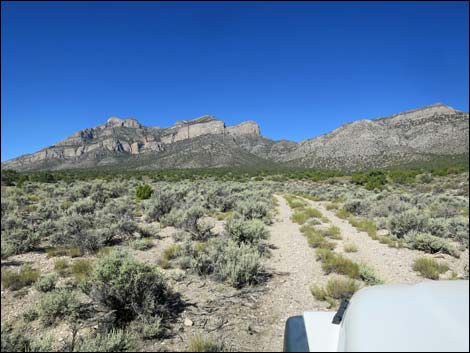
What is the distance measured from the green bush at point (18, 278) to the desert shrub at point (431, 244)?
9469 mm

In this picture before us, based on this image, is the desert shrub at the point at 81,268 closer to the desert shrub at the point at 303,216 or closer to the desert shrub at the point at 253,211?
the desert shrub at the point at 253,211

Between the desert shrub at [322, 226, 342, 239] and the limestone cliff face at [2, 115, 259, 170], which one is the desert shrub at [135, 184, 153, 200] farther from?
the limestone cliff face at [2, 115, 259, 170]

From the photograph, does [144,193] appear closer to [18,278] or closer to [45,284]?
[18,278]

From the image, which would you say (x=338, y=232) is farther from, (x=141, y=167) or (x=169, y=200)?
(x=141, y=167)

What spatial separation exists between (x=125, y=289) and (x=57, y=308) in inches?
39.2

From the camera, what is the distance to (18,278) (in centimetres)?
539

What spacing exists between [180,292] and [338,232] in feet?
21.8

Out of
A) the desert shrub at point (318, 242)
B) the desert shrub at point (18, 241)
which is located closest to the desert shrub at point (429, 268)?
the desert shrub at point (318, 242)

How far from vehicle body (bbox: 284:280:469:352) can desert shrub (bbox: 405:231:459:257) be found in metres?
6.99

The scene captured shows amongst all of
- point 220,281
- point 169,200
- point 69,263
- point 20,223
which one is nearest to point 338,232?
point 220,281


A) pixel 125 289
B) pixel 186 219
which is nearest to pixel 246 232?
pixel 186 219

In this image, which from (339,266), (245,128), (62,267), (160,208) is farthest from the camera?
(245,128)

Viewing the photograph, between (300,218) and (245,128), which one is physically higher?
(245,128)

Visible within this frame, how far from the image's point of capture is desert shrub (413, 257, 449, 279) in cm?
617
